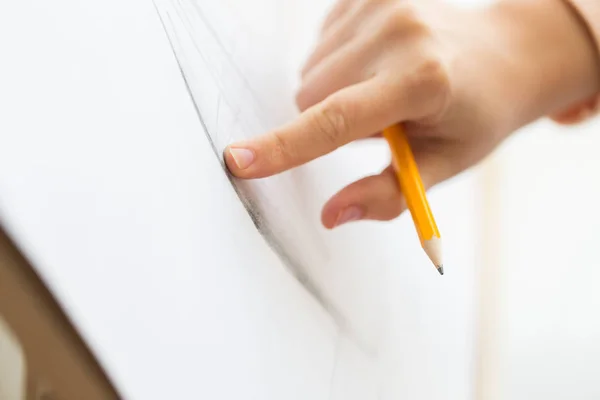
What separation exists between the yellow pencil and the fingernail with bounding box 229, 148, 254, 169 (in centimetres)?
11

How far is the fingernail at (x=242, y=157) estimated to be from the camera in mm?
261

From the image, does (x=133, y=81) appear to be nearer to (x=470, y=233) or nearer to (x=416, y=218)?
(x=416, y=218)

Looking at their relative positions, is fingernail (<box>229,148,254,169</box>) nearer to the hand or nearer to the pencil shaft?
the hand

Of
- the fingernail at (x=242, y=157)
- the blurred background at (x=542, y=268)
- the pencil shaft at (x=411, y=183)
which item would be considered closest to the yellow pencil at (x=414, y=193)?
the pencil shaft at (x=411, y=183)

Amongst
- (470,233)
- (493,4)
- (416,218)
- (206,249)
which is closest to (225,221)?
(206,249)

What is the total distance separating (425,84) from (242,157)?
0.12 metres

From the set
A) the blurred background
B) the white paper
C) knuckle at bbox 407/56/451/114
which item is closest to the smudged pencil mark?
the white paper

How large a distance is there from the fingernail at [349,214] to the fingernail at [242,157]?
0.33 ft

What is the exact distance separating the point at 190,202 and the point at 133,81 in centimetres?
5

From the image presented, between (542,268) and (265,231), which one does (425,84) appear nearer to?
(265,231)

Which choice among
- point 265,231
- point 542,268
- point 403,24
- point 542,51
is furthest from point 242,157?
point 542,268

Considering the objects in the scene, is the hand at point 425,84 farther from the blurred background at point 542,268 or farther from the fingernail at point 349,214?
the blurred background at point 542,268

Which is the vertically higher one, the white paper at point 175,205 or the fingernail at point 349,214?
the white paper at point 175,205

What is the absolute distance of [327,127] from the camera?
11.8 inches
